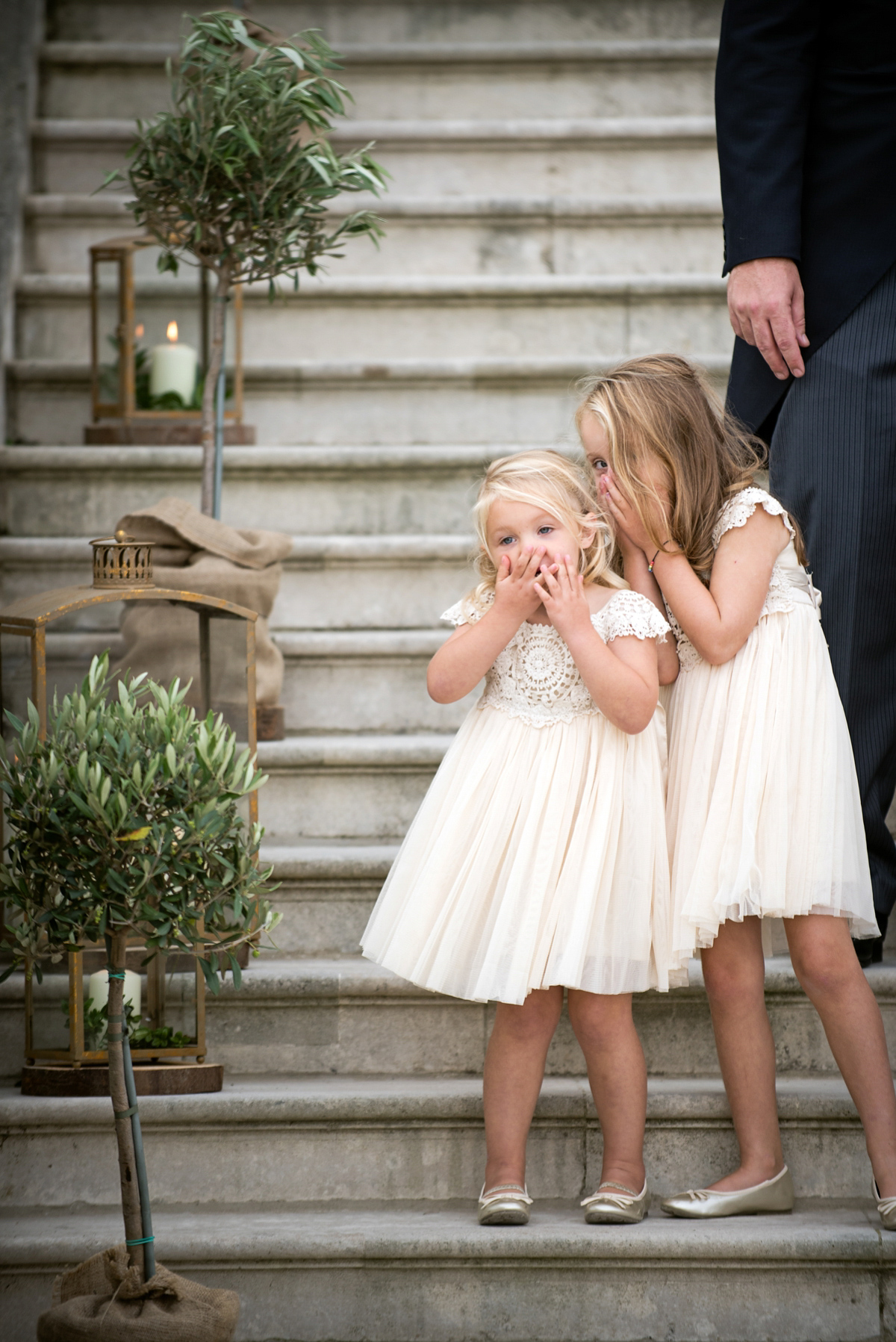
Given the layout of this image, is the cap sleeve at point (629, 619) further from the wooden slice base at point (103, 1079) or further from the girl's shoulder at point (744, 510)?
the wooden slice base at point (103, 1079)

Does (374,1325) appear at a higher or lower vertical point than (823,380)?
lower

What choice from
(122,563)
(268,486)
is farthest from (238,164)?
(122,563)

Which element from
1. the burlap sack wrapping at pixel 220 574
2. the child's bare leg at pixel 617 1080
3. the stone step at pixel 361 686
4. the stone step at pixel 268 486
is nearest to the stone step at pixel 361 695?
the stone step at pixel 361 686

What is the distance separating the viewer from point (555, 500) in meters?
1.74

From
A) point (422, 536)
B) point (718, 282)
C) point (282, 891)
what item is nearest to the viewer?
point (282, 891)

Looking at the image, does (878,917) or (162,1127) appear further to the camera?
(878,917)

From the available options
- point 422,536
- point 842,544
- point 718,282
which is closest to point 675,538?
point 842,544

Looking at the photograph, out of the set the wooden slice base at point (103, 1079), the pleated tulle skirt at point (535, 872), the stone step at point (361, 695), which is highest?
the stone step at point (361, 695)

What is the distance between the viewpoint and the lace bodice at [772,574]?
1737 mm

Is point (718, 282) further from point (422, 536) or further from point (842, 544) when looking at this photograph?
point (842, 544)

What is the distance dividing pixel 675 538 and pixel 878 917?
0.64 metres

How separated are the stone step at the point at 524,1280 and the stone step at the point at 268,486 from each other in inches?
63.4

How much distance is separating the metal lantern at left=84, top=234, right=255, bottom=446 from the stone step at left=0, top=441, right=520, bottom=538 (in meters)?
0.08

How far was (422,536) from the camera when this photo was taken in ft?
8.92
